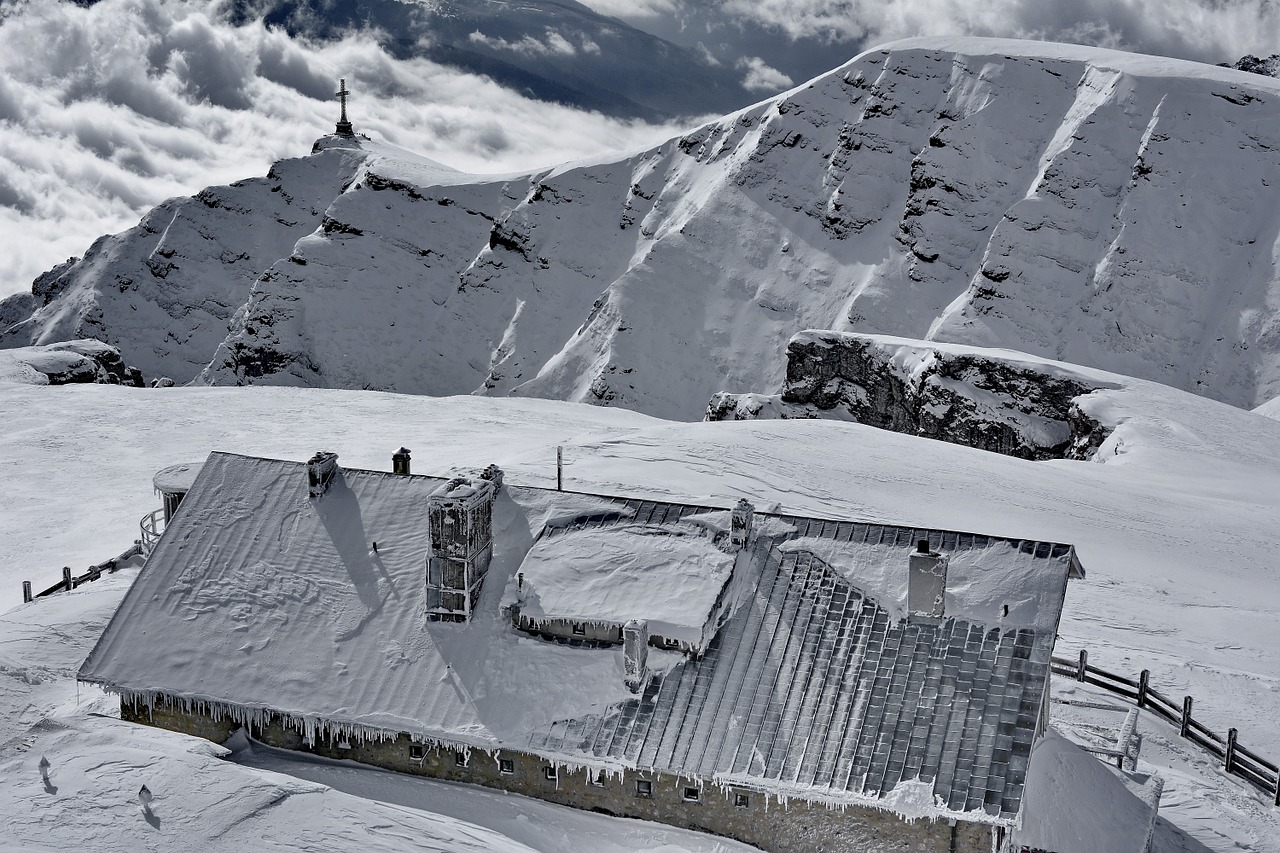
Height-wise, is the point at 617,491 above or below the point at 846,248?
below

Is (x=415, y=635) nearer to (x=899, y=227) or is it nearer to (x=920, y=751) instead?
(x=920, y=751)

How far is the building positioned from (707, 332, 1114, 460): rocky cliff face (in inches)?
1826

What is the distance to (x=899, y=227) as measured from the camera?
114062 mm

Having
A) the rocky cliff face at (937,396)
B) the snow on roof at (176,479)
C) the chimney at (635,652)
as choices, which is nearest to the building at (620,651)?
the chimney at (635,652)

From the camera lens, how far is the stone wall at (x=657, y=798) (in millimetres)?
16656

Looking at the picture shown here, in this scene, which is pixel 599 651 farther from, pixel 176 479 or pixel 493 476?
pixel 176 479

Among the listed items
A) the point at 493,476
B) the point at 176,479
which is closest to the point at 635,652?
the point at 493,476

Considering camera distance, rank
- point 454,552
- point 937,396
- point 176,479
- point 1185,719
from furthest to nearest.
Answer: point 937,396 < point 176,479 < point 1185,719 < point 454,552

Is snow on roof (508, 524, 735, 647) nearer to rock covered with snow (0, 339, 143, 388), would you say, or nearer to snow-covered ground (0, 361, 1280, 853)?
snow-covered ground (0, 361, 1280, 853)

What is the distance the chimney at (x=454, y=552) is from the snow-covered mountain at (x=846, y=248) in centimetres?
8688

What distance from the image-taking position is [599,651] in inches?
740

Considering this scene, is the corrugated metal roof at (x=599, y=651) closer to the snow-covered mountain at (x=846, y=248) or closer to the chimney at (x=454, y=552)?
the chimney at (x=454, y=552)

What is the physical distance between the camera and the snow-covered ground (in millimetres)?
15344

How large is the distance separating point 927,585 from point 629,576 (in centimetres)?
504
